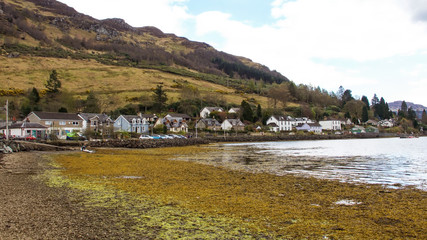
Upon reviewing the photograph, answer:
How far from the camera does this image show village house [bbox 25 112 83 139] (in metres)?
75.8

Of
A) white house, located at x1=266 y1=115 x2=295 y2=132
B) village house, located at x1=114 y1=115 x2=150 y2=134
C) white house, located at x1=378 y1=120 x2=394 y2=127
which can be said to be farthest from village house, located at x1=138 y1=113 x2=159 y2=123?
white house, located at x1=378 y1=120 x2=394 y2=127

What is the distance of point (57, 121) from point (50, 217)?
253 feet

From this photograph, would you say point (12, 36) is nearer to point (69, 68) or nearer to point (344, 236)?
point (69, 68)

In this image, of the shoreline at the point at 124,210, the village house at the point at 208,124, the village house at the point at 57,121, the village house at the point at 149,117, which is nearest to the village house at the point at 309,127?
the village house at the point at 208,124

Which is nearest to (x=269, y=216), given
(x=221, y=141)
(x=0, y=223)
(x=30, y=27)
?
(x=0, y=223)

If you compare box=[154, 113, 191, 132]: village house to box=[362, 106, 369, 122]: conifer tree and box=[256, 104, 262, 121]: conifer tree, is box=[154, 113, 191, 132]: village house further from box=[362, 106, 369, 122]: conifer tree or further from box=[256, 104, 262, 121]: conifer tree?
box=[362, 106, 369, 122]: conifer tree

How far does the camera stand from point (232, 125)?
10869 centimetres

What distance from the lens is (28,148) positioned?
44.3 meters

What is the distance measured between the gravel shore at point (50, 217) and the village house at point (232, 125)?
93.4m

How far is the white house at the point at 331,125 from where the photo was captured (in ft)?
467

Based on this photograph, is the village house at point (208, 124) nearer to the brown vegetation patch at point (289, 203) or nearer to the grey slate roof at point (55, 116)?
the grey slate roof at point (55, 116)

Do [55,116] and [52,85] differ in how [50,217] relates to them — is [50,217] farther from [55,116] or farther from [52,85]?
[52,85]

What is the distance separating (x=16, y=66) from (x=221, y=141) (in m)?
98.0

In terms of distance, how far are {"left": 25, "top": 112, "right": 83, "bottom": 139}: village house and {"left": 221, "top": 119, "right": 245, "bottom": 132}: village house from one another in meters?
47.0
